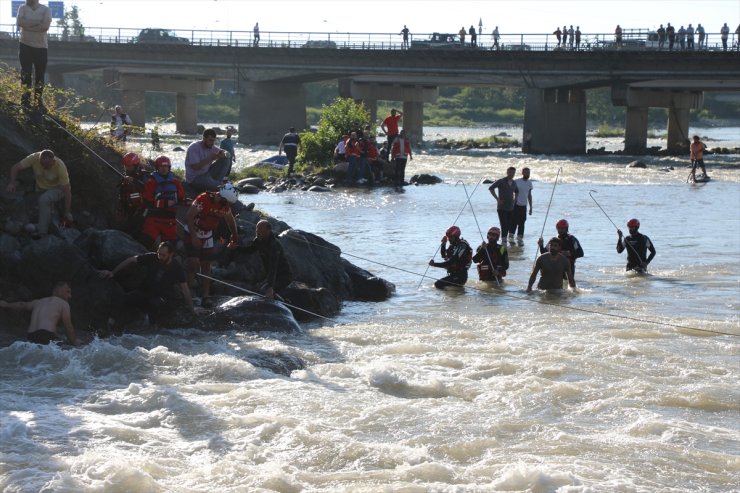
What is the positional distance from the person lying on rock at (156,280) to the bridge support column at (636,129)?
49.5 m

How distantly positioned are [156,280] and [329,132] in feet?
91.3

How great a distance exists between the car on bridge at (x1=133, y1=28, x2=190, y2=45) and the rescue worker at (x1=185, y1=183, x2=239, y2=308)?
60805mm

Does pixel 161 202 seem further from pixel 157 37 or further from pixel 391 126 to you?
pixel 157 37

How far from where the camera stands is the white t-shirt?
23797 mm

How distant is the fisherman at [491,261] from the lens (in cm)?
1938

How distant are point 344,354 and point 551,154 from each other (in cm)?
A: 4691

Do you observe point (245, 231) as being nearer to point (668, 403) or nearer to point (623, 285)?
point (623, 285)

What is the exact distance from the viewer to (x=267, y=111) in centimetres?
7038

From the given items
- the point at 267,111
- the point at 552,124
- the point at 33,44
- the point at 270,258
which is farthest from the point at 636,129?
the point at 270,258

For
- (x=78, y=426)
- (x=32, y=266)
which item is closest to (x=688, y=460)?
(x=78, y=426)

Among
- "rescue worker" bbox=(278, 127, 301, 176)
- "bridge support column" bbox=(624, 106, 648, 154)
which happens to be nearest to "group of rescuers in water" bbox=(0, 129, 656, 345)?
Answer: "rescue worker" bbox=(278, 127, 301, 176)

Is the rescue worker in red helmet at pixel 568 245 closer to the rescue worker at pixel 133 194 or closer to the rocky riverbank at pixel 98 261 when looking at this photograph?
the rocky riverbank at pixel 98 261

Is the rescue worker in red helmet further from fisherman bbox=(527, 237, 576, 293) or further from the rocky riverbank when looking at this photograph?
the rocky riverbank

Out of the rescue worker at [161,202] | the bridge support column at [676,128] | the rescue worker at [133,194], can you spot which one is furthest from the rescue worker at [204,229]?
the bridge support column at [676,128]
